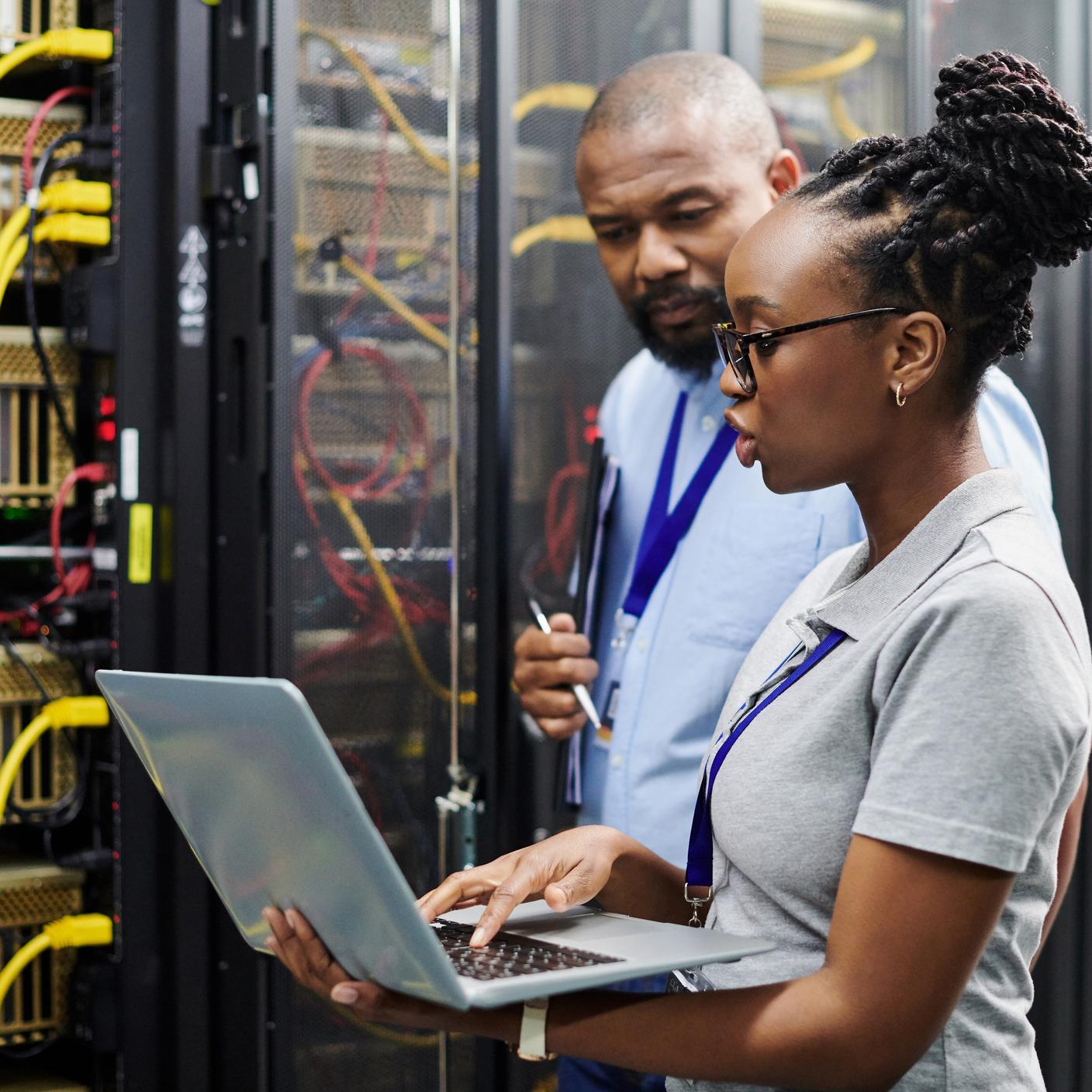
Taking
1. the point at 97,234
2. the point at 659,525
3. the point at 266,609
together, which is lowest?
the point at 266,609

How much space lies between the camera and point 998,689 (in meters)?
0.90

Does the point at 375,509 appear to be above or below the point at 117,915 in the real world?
above

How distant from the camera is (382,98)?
6.87 feet

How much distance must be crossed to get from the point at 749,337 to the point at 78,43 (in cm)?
155

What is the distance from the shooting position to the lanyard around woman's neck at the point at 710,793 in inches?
42.3

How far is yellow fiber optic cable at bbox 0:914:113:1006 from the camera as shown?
2.15 meters

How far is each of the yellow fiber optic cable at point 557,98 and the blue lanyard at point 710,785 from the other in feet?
4.27

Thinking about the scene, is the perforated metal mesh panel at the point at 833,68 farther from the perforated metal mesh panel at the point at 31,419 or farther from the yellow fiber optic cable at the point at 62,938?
the yellow fiber optic cable at the point at 62,938

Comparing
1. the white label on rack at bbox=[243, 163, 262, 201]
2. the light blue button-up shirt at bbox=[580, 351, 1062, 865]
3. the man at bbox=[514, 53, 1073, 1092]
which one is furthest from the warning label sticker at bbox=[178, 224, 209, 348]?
the light blue button-up shirt at bbox=[580, 351, 1062, 865]

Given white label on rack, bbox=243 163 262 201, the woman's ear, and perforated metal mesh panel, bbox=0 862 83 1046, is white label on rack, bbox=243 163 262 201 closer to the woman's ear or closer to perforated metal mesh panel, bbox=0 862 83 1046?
perforated metal mesh panel, bbox=0 862 83 1046

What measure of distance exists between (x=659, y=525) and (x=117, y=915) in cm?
111

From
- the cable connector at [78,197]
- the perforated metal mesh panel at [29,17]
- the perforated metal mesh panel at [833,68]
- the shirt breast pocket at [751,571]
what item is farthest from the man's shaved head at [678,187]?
the perforated metal mesh panel at [29,17]

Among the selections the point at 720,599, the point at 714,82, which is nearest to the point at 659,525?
the point at 720,599

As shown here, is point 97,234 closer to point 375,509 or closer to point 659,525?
point 375,509
